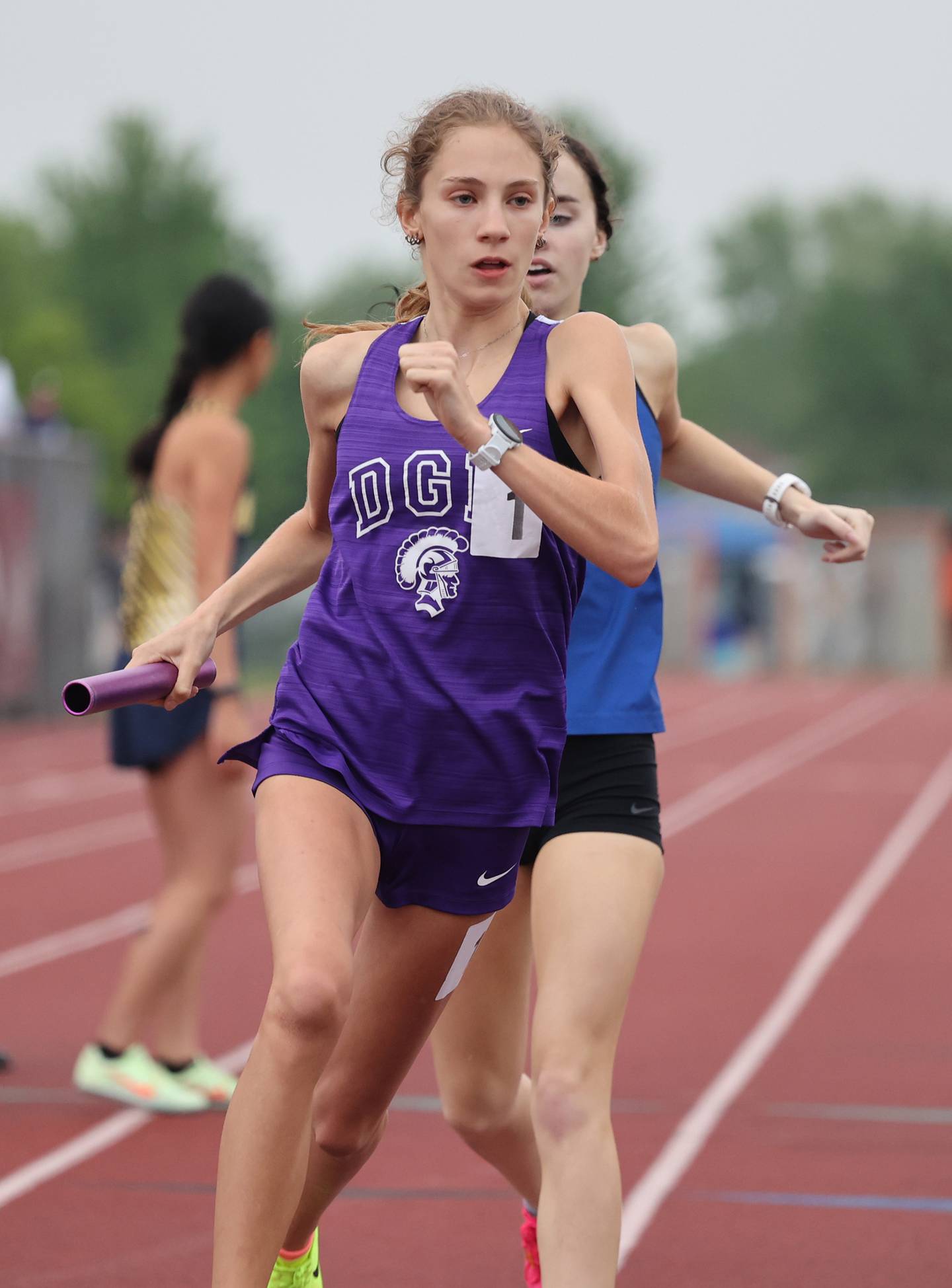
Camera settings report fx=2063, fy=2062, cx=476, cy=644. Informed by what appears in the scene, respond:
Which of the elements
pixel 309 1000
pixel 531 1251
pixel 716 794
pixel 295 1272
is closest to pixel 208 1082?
pixel 531 1251

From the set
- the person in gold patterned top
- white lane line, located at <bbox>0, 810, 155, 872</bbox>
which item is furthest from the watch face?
white lane line, located at <bbox>0, 810, 155, 872</bbox>

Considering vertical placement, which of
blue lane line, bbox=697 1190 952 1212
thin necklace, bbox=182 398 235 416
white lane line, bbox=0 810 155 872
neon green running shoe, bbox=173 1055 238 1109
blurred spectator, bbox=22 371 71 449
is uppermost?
thin necklace, bbox=182 398 235 416

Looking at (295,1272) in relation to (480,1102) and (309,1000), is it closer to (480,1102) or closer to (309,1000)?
(480,1102)

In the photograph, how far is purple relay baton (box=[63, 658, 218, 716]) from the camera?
2.86 metres

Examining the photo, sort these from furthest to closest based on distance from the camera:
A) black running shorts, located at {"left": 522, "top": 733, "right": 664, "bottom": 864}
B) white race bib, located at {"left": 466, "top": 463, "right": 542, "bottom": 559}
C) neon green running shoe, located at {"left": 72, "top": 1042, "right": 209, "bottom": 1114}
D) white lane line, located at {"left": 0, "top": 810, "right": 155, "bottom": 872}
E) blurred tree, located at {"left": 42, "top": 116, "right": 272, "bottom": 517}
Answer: blurred tree, located at {"left": 42, "top": 116, "right": 272, "bottom": 517} → white lane line, located at {"left": 0, "top": 810, "right": 155, "bottom": 872} → neon green running shoe, located at {"left": 72, "top": 1042, "right": 209, "bottom": 1114} → black running shorts, located at {"left": 522, "top": 733, "right": 664, "bottom": 864} → white race bib, located at {"left": 466, "top": 463, "right": 542, "bottom": 559}

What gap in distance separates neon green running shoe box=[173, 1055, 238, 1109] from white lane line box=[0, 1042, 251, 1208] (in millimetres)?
150

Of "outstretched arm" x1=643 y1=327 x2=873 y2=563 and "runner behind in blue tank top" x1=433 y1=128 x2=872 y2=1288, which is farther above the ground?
"outstretched arm" x1=643 y1=327 x2=873 y2=563

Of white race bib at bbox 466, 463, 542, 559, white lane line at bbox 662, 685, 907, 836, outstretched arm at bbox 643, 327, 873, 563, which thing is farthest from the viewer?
white lane line at bbox 662, 685, 907, 836

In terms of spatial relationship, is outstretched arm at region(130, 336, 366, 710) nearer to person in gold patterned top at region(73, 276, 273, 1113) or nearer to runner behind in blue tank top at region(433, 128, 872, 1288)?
runner behind in blue tank top at region(433, 128, 872, 1288)

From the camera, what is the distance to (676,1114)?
5.48m

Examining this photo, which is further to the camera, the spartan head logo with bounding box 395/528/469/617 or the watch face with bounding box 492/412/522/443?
the spartan head logo with bounding box 395/528/469/617

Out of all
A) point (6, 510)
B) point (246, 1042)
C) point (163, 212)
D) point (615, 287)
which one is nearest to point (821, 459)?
point (615, 287)

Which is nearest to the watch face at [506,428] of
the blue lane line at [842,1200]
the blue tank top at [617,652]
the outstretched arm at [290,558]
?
the outstretched arm at [290,558]

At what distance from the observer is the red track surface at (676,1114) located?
420cm
